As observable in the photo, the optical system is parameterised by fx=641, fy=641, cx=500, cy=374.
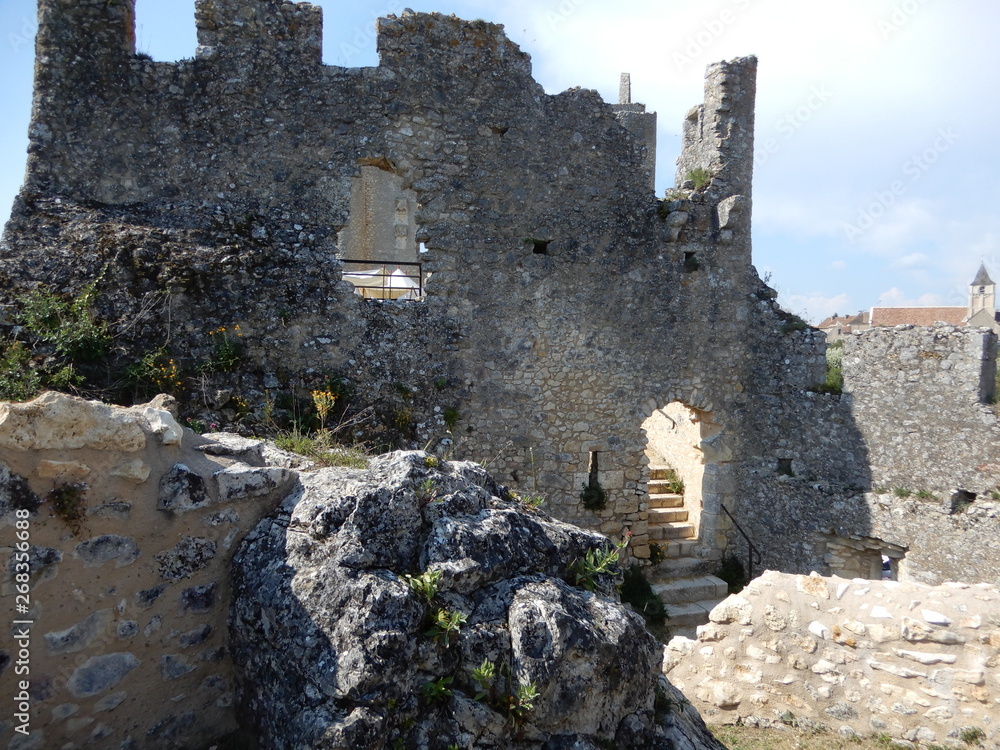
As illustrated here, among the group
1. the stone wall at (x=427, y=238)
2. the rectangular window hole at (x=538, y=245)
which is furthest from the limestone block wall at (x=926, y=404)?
the rectangular window hole at (x=538, y=245)

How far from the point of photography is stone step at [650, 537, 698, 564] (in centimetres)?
905

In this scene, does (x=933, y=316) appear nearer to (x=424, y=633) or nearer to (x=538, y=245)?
(x=538, y=245)

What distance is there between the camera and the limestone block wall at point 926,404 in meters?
7.04

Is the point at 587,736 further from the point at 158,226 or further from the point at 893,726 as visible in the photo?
the point at 158,226

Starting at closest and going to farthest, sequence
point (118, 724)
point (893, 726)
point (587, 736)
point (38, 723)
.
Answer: point (38, 723), point (118, 724), point (587, 736), point (893, 726)

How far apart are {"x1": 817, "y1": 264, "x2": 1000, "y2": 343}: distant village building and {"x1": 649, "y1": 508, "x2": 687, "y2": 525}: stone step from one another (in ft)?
11.3

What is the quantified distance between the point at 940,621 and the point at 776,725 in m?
1.55

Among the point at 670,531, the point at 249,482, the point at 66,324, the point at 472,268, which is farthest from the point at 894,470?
the point at 66,324

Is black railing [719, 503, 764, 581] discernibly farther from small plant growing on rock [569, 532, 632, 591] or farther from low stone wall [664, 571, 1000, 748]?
small plant growing on rock [569, 532, 632, 591]

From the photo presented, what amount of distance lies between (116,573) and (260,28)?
22.0ft

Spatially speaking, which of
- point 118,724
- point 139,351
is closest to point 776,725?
point 118,724

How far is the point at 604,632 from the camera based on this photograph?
3055mm

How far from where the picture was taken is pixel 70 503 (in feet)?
8.55

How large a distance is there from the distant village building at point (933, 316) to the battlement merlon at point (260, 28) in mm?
7629
